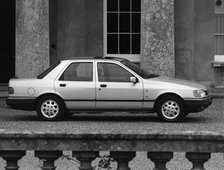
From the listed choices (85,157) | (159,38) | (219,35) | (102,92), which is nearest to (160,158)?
(85,157)

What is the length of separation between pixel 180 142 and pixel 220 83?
62.8ft

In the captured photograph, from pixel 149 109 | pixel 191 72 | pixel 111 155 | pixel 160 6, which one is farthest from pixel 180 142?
pixel 191 72

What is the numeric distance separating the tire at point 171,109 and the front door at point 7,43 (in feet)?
31.8

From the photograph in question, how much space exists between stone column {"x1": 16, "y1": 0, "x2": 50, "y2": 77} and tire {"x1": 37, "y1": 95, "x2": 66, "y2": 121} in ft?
13.4

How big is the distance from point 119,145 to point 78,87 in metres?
11.4

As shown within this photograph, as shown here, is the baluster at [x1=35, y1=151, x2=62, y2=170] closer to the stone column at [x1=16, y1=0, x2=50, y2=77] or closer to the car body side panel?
the car body side panel

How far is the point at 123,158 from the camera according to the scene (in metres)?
3.68

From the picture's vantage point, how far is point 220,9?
22.7 metres

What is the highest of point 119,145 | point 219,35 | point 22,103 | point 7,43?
point 219,35

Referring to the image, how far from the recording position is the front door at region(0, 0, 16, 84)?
75.8ft

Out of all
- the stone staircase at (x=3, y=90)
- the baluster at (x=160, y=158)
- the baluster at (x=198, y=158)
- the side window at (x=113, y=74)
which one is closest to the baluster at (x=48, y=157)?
the baluster at (x=160, y=158)

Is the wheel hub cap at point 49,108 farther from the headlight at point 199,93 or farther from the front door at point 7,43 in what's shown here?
the front door at point 7,43

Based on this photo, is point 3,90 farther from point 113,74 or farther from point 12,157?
point 12,157

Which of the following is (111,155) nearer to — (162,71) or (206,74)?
(162,71)
